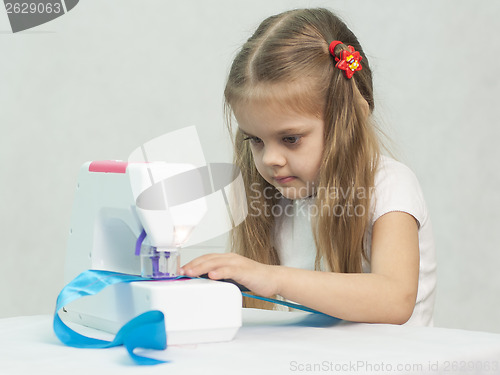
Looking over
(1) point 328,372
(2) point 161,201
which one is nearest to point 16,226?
(2) point 161,201

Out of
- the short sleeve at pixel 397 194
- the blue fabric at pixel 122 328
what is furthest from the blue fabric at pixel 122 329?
the short sleeve at pixel 397 194

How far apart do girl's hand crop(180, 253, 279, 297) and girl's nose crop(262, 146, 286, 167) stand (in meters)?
0.29

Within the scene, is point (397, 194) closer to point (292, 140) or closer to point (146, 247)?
point (292, 140)

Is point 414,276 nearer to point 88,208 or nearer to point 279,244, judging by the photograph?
point 279,244

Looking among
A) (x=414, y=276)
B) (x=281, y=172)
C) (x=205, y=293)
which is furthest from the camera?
(x=281, y=172)

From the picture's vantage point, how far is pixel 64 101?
2379 millimetres

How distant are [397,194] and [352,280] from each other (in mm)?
254

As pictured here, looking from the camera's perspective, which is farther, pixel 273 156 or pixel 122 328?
pixel 273 156

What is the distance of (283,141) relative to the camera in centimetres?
139

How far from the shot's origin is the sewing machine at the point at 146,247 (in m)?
0.97

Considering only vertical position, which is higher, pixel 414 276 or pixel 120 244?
pixel 120 244

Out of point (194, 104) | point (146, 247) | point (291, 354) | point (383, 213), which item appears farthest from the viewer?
point (194, 104)

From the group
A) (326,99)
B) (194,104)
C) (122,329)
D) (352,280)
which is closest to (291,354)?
(122,329)

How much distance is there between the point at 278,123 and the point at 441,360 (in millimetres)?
595
